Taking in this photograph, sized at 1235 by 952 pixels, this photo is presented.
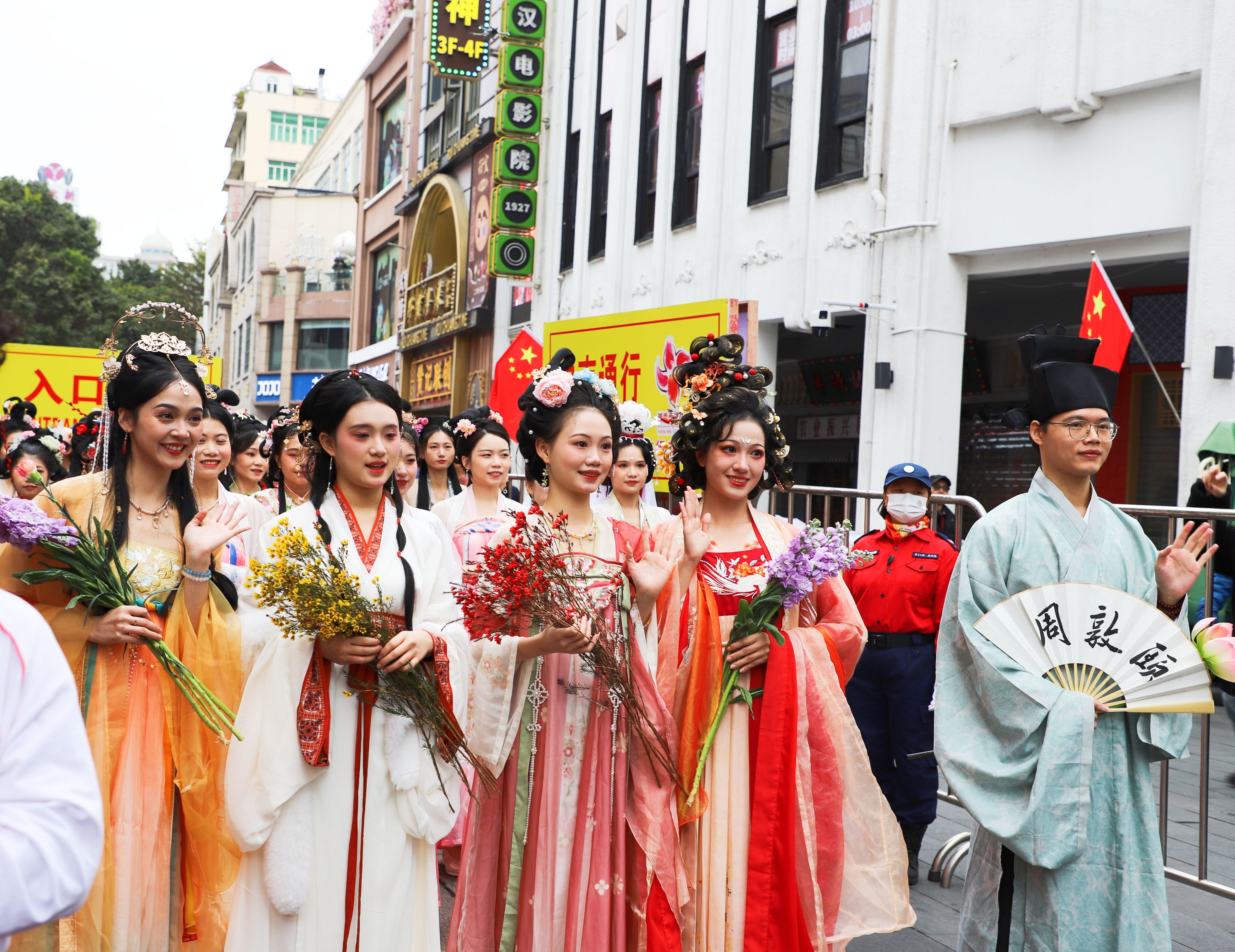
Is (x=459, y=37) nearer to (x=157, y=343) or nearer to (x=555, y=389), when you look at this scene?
(x=157, y=343)

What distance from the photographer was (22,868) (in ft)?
4.07

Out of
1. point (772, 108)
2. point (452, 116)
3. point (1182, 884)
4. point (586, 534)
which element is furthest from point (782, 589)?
point (452, 116)

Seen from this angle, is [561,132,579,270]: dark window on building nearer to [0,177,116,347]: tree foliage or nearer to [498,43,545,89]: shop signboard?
[498,43,545,89]: shop signboard

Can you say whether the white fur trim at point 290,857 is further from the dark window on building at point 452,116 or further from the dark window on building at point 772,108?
the dark window on building at point 452,116

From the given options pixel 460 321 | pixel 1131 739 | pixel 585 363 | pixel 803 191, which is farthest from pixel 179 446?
pixel 460 321

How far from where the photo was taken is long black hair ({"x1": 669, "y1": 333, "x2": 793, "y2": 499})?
370 cm

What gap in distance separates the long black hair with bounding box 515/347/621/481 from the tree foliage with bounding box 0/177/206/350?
89.0ft

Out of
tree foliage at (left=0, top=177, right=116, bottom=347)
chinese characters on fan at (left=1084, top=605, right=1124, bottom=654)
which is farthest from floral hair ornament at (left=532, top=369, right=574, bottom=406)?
tree foliage at (left=0, top=177, right=116, bottom=347)

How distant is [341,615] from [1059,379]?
2.15 m

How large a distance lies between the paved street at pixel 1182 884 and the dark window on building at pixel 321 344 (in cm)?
3664

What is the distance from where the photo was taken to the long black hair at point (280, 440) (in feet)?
18.0

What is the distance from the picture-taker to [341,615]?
9.45 feet

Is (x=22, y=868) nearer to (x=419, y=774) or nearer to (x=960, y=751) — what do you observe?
(x=419, y=774)

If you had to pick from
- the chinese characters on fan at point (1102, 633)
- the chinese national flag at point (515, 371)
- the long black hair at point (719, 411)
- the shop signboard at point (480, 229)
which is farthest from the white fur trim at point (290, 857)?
the shop signboard at point (480, 229)
